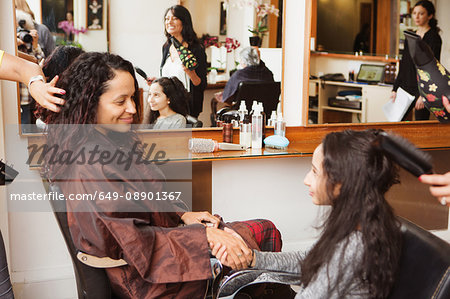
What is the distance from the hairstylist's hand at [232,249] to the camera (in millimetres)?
1589

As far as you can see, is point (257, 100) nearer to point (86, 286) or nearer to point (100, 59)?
point (100, 59)

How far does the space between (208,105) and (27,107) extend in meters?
0.87

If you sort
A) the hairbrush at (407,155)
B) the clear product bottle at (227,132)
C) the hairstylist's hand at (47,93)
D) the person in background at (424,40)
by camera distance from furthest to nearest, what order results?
the person in background at (424,40) → the clear product bottle at (227,132) → the hairstylist's hand at (47,93) → the hairbrush at (407,155)

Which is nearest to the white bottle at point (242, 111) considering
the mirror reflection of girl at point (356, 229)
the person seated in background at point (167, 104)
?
the person seated in background at point (167, 104)

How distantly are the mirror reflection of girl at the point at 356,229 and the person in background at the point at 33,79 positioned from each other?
3.06ft

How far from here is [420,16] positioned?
3.01m

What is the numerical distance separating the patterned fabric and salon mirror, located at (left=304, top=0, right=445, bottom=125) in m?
1.00

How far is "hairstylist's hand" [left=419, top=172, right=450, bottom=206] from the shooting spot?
1.07 m

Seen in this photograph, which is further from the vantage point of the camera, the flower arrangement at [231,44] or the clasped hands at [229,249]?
the flower arrangement at [231,44]

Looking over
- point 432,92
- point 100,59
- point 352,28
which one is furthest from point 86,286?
point 352,28

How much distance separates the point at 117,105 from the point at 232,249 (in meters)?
0.63

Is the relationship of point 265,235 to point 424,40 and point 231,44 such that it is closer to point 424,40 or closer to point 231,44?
point 231,44

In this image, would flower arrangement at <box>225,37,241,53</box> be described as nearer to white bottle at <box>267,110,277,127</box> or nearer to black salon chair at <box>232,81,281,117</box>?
black salon chair at <box>232,81,281,117</box>

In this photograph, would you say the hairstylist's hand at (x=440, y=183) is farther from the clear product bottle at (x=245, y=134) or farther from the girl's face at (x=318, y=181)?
the clear product bottle at (x=245, y=134)
